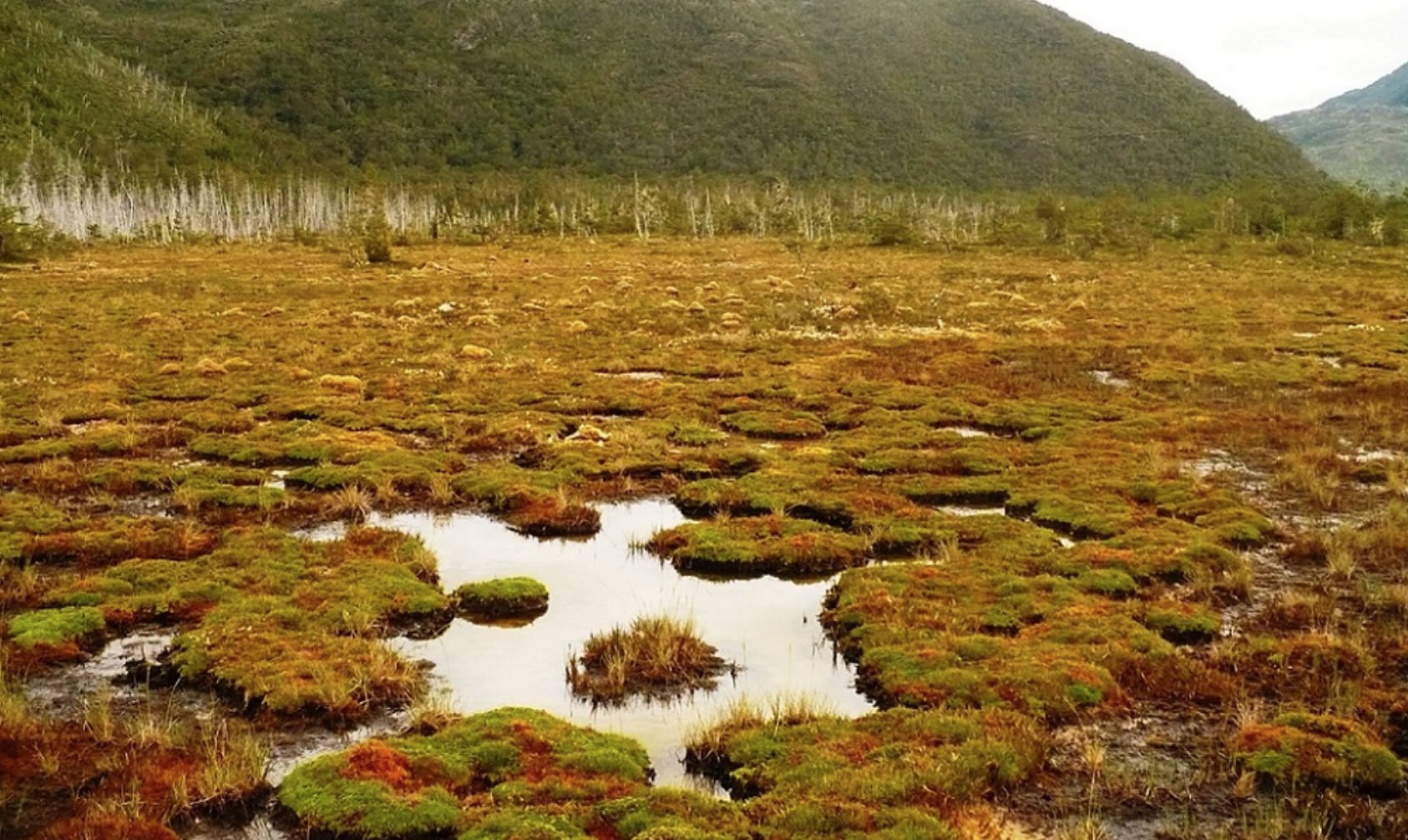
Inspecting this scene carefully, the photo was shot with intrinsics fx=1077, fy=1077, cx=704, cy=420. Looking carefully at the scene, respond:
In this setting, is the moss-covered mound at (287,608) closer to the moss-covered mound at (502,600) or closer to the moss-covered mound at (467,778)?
the moss-covered mound at (502,600)

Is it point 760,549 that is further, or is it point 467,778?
point 760,549

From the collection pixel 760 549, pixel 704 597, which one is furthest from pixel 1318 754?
pixel 760 549

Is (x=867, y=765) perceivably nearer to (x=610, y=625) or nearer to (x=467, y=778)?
(x=467, y=778)

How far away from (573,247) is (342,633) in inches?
3930

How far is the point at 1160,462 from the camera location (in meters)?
22.2

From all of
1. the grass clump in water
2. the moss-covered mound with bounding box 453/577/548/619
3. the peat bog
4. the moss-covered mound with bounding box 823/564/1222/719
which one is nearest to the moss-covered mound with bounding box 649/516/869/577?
the peat bog

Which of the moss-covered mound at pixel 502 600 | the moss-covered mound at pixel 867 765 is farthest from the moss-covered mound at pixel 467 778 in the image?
the moss-covered mound at pixel 502 600

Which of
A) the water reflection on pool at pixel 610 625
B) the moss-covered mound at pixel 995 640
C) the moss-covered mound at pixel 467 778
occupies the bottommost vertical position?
the water reflection on pool at pixel 610 625

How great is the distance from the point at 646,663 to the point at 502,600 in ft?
9.96

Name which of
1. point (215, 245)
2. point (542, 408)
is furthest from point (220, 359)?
point (215, 245)

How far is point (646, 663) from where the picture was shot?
41.8 feet

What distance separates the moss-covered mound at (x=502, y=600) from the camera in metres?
14.8

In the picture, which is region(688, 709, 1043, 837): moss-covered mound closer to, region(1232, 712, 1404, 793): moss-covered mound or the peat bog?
the peat bog

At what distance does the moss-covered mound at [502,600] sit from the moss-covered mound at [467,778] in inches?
146
